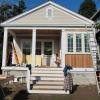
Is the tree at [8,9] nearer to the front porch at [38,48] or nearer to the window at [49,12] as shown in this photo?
the front porch at [38,48]

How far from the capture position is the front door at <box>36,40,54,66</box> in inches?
846

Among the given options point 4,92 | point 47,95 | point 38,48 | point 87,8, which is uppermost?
point 87,8

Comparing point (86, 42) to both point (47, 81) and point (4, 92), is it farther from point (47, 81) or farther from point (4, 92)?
point (4, 92)

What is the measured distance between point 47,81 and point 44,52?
5976 millimetres

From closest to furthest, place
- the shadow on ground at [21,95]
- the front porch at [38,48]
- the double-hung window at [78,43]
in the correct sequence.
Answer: the shadow on ground at [21,95]
the double-hung window at [78,43]
the front porch at [38,48]

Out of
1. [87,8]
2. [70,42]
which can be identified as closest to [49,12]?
[70,42]

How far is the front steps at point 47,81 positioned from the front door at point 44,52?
3837mm

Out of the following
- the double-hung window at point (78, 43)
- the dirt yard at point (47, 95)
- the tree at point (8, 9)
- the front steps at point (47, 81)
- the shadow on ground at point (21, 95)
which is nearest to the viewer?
the shadow on ground at point (21, 95)

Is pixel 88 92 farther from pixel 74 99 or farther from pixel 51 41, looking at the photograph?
pixel 51 41

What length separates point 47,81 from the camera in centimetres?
1595

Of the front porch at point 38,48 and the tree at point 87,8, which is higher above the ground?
the tree at point 87,8

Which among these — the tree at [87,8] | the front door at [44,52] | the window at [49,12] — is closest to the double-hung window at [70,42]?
the window at [49,12]

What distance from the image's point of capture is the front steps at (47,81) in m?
14.3

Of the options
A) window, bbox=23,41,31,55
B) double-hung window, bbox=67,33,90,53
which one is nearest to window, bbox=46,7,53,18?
double-hung window, bbox=67,33,90,53
